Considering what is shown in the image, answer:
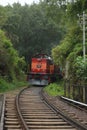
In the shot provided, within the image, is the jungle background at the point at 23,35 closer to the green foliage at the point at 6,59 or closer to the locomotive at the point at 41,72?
the green foliage at the point at 6,59

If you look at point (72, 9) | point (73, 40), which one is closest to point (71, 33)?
point (73, 40)

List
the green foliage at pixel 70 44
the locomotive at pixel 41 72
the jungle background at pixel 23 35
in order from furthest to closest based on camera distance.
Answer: the locomotive at pixel 41 72 → the jungle background at pixel 23 35 → the green foliage at pixel 70 44

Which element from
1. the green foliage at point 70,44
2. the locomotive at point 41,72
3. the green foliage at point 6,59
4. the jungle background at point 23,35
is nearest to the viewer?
the green foliage at point 70,44

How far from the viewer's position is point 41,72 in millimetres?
48812

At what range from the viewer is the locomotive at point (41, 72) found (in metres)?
48.3

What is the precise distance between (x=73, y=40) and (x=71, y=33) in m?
1.15

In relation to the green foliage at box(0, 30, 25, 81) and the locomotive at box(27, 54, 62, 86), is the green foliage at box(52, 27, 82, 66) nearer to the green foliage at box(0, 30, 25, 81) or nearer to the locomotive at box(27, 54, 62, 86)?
the green foliage at box(0, 30, 25, 81)

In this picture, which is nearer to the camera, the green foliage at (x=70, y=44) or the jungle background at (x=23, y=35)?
the green foliage at (x=70, y=44)

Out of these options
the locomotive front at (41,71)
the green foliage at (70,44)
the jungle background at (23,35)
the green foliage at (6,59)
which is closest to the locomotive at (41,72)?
the locomotive front at (41,71)

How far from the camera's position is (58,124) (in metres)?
14.7

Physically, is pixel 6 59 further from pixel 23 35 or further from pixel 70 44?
pixel 23 35

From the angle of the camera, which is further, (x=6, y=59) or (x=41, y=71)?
(x=41, y=71)

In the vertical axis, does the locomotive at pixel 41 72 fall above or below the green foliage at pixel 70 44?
below

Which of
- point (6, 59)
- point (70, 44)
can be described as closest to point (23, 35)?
point (6, 59)
